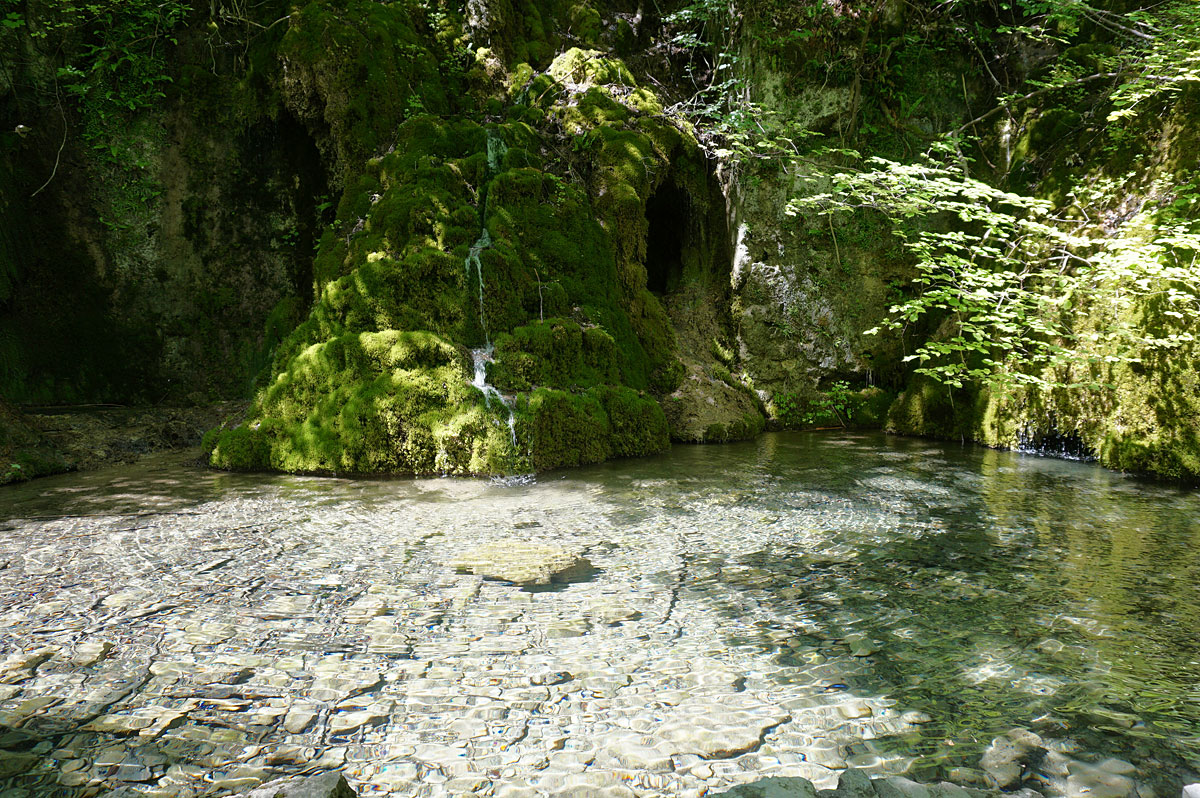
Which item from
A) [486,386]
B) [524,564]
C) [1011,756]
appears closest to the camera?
[1011,756]

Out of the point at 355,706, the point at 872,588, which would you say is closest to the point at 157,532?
the point at 355,706

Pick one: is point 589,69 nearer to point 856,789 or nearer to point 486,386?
point 486,386

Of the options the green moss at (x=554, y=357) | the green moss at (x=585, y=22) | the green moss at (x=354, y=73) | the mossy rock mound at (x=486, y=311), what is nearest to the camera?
the mossy rock mound at (x=486, y=311)

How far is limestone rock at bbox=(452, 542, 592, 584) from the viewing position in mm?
3814

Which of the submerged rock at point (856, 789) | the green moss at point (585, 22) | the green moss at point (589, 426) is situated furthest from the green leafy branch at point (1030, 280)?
the green moss at point (585, 22)

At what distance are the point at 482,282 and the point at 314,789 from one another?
717 cm

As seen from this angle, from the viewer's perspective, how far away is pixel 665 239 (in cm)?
1253

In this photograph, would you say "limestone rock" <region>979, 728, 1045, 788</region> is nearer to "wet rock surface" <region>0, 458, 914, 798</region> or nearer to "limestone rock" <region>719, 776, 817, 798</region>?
Answer: "wet rock surface" <region>0, 458, 914, 798</region>

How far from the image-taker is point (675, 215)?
12.1m

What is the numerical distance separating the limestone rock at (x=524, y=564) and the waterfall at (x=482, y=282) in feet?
9.77

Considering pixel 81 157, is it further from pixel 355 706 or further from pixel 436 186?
pixel 355 706

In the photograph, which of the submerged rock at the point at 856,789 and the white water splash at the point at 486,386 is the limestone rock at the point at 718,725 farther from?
the white water splash at the point at 486,386

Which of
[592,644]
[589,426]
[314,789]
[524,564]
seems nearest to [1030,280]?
[589,426]

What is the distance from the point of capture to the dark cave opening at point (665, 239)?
12.0 meters
